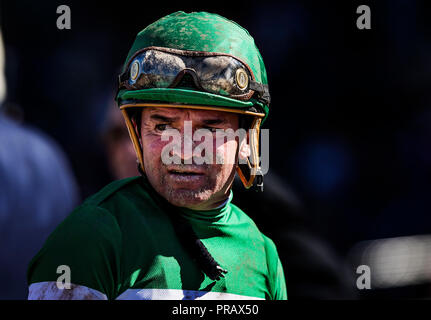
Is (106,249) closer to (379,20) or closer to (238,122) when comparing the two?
(238,122)

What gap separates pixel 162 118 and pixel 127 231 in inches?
18.6

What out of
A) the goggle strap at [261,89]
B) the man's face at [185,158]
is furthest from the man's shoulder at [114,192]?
the goggle strap at [261,89]

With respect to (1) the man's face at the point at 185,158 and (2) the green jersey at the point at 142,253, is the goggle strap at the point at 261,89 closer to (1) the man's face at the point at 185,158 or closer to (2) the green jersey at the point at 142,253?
(1) the man's face at the point at 185,158

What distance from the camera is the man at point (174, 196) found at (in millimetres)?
2340

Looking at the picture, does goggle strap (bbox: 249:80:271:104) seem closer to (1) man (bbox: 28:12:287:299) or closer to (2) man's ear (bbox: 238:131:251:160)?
(1) man (bbox: 28:12:287:299)

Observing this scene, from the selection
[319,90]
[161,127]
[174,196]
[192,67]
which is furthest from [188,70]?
[319,90]

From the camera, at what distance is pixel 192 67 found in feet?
8.01

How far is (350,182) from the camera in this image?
682 cm

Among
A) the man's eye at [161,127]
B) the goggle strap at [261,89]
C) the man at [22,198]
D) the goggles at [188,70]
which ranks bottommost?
the man at [22,198]

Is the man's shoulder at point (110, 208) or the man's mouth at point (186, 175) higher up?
the man's mouth at point (186, 175)

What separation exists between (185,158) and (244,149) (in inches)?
15.5

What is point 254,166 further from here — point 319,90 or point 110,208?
point 319,90
